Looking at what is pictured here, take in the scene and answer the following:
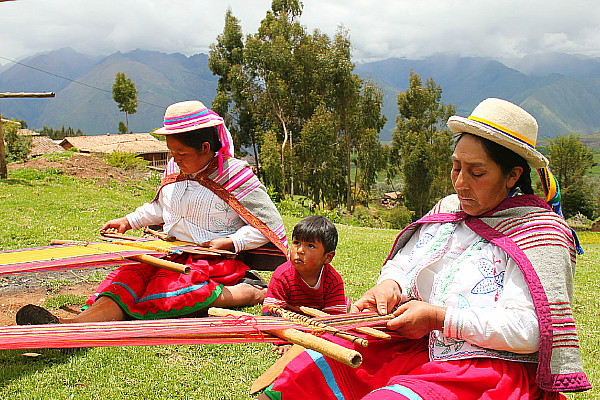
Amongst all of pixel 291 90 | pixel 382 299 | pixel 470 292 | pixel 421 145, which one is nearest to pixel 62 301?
pixel 382 299

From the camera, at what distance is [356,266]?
686cm

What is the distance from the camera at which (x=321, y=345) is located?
1.76 meters

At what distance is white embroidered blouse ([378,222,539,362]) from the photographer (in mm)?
1928

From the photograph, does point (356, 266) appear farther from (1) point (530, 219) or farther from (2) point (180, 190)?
(1) point (530, 219)

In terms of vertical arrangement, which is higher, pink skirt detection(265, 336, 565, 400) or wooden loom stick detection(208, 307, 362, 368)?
wooden loom stick detection(208, 307, 362, 368)

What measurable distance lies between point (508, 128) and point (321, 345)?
116 cm

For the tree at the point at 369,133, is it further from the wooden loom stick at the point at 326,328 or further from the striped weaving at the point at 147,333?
the striped weaving at the point at 147,333

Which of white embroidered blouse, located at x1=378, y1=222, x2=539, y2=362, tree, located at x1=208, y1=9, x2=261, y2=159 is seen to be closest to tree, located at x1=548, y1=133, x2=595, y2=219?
tree, located at x1=208, y1=9, x2=261, y2=159

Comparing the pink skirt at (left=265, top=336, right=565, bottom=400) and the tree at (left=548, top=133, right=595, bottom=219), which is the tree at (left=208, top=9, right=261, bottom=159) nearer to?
the tree at (left=548, top=133, right=595, bottom=219)

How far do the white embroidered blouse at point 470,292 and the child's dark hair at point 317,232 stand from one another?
72 centimetres

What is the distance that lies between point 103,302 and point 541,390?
2855mm

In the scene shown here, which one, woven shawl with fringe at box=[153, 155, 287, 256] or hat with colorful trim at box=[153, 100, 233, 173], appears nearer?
hat with colorful trim at box=[153, 100, 233, 173]

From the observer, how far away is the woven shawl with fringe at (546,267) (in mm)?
1869

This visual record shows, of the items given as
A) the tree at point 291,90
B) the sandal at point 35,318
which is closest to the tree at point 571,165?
the tree at point 291,90
